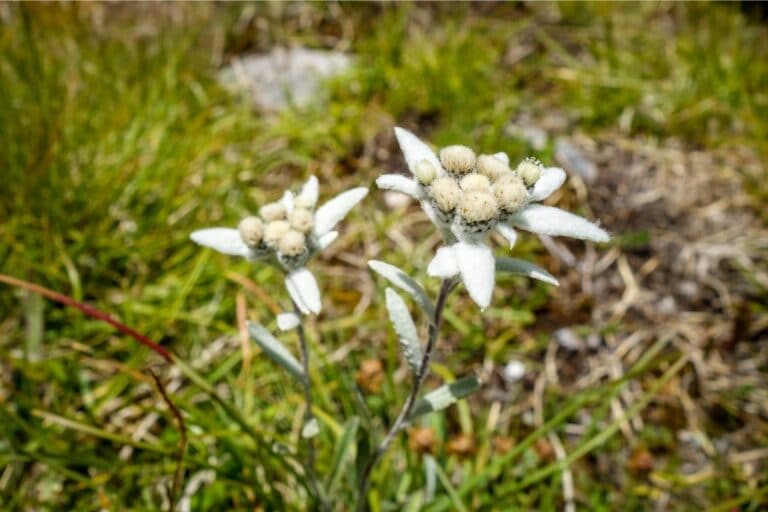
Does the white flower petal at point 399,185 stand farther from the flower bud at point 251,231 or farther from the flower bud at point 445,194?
the flower bud at point 251,231

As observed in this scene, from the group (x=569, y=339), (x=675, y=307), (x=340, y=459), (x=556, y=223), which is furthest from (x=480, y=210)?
(x=675, y=307)

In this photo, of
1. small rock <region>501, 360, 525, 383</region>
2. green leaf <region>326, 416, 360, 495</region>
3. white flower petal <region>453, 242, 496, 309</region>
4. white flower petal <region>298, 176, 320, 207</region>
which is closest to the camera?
white flower petal <region>453, 242, 496, 309</region>

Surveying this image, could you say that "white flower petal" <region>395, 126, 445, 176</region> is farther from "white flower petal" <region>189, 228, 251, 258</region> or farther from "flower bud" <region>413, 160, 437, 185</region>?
"white flower petal" <region>189, 228, 251, 258</region>

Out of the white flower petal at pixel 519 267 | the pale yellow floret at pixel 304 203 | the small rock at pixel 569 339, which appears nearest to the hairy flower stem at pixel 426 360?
the white flower petal at pixel 519 267

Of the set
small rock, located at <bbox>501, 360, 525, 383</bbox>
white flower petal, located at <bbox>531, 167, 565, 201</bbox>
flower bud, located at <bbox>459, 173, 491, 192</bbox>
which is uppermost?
flower bud, located at <bbox>459, 173, 491, 192</bbox>

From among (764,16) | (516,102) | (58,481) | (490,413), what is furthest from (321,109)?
(764,16)

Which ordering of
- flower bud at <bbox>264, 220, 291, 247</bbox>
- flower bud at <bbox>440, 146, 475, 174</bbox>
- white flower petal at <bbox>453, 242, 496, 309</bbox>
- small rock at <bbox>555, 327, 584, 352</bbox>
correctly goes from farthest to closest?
small rock at <bbox>555, 327, 584, 352</bbox>
flower bud at <bbox>264, 220, 291, 247</bbox>
flower bud at <bbox>440, 146, 475, 174</bbox>
white flower petal at <bbox>453, 242, 496, 309</bbox>

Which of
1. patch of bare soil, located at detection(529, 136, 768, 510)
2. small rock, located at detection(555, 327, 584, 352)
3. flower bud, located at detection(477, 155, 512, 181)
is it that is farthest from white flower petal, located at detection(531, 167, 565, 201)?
small rock, located at detection(555, 327, 584, 352)
